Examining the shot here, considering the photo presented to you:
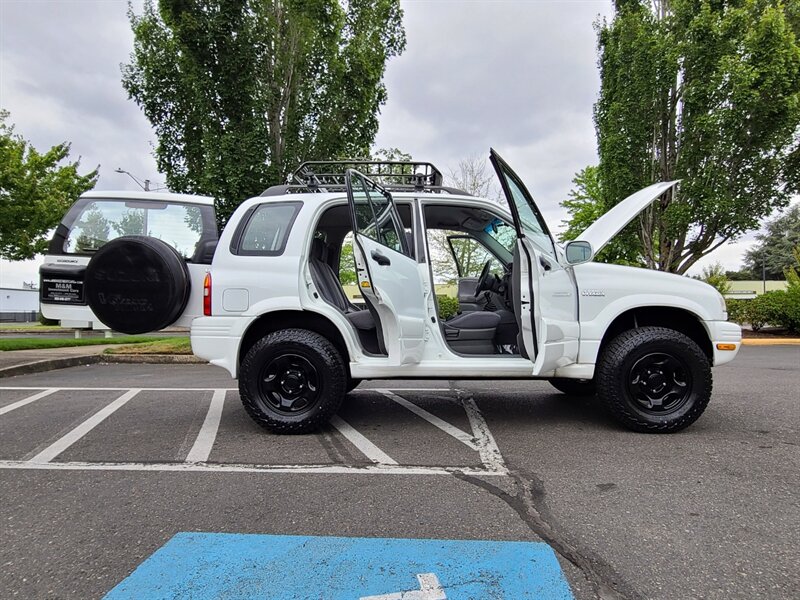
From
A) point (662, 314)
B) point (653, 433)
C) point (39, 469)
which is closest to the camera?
point (39, 469)

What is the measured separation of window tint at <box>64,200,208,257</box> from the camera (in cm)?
412

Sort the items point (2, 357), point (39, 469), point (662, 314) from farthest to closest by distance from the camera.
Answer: point (2, 357)
point (662, 314)
point (39, 469)

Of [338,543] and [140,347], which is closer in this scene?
[338,543]

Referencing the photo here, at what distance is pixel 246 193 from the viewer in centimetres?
945

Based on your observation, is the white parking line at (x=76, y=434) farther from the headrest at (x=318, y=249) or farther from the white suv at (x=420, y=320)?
the headrest at (x=318, y=249)

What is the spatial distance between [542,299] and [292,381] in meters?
2.14

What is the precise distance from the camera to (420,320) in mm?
3877

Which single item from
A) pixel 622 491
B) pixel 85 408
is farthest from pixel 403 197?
pixel 85 408

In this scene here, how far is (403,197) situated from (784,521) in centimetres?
331

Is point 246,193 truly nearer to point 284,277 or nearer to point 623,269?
point 284,277

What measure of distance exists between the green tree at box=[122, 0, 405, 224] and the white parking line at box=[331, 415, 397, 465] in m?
6.55

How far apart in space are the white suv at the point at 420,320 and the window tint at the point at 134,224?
1.45 ft

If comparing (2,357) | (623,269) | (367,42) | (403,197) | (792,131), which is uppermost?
(367,42)

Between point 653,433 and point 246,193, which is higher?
point 246,193
